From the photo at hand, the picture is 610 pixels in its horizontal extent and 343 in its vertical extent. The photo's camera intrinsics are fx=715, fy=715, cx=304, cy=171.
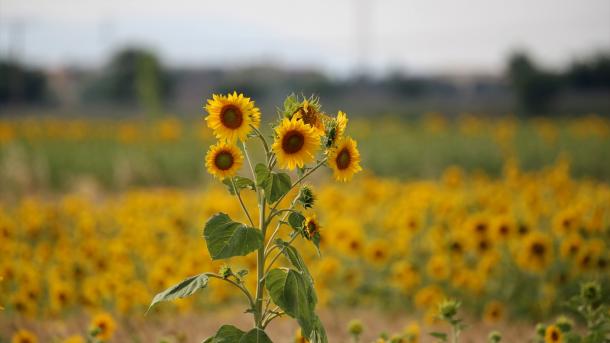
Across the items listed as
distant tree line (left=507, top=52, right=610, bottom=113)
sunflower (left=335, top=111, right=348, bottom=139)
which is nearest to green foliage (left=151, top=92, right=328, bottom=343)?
sunflower (left=335, top=111, right=348, bottom=139)

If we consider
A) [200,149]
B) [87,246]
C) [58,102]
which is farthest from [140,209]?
[58,102]

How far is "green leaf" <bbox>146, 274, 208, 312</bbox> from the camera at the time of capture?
2182 millimetres

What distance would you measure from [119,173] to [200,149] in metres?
2.82

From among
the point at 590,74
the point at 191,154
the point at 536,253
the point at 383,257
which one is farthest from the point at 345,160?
the point at 590,74

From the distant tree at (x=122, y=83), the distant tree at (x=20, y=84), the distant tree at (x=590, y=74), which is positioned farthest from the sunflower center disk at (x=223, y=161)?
the distant tree at (x=590, y=74)

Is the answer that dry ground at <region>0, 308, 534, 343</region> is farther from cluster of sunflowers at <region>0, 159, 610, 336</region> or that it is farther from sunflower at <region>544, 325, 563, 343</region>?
sunflower at <region>544, 325, 563, 343</region>

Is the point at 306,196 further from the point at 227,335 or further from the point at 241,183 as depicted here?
the point at 227,335

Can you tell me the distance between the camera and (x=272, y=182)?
2256mm

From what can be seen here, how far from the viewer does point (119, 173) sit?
11.5 m

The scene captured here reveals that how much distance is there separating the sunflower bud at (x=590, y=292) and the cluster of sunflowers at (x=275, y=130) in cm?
116

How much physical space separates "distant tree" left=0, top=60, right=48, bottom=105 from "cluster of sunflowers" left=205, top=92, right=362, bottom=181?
2902 cm

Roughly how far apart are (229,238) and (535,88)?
25651 mm

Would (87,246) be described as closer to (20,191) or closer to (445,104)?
(20,191)

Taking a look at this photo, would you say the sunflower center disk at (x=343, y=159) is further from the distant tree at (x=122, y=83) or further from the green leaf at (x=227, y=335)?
the distant tree at (x=122, y=83)
